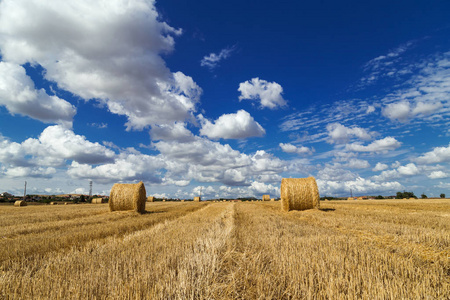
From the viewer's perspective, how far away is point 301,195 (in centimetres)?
1491

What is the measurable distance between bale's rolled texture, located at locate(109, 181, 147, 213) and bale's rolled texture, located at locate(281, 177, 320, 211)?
9.50 meters

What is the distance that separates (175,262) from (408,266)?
3202 mm

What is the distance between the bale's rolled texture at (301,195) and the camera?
48.5ft

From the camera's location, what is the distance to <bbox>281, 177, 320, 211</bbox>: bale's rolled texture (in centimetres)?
1480

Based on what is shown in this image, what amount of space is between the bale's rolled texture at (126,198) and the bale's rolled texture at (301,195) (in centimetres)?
950

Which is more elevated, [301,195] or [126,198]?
[301,195]

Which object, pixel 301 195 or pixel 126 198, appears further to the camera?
pixel 126 198

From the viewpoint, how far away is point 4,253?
4.83m

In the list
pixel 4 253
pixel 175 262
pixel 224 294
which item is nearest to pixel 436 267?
pixel 224 294

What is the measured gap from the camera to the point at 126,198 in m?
16.1

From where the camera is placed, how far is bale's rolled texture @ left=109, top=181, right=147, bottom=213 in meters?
15.9

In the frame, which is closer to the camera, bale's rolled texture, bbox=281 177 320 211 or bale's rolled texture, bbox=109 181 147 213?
bale's rolled texture, bbox=281 177 320 211

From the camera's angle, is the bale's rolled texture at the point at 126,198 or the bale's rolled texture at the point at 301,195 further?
the bale's rolled texture at the point at 126,198

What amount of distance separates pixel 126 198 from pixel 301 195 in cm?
1135
